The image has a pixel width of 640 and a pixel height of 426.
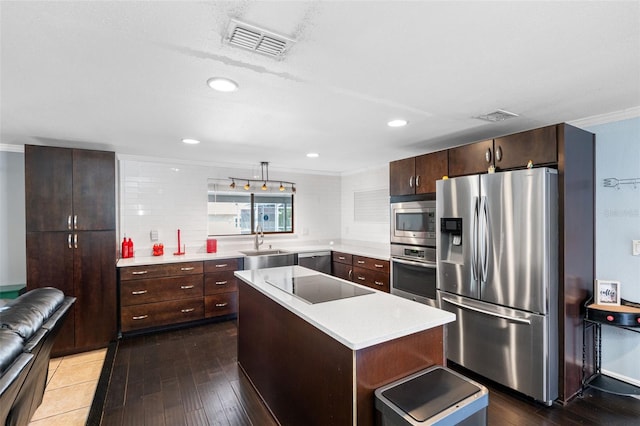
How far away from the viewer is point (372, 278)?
4113 millimetres

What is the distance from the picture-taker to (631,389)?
2.38 m

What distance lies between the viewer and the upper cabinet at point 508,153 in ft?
7.70

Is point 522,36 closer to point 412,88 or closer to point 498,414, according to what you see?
Answer: point 412,88

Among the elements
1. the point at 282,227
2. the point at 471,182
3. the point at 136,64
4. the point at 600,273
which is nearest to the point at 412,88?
the point at 471,182

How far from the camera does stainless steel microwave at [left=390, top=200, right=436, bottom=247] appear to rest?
3250 millimetres

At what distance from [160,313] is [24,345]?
7.66ft

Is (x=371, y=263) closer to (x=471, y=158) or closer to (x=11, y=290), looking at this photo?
(x=471, y=158)

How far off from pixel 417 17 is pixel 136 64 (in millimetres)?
1412

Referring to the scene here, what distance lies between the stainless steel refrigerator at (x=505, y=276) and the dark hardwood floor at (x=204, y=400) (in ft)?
0.57

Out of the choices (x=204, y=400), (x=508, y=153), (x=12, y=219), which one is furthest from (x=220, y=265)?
(x=508, y=153)

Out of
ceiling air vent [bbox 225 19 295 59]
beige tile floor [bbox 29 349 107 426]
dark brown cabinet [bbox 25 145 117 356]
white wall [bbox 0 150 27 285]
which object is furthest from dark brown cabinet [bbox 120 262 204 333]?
ceiling air vent [bbox 225 19 295 59]

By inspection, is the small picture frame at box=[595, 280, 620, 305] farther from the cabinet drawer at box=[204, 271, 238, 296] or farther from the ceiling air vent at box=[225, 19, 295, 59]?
the cabinet drawer at box=[204, 271, 238, 296]

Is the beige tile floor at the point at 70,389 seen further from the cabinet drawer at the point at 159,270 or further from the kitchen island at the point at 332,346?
the kitchen island at the point at 332,346

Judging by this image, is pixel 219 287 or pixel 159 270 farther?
pixel 219 287
